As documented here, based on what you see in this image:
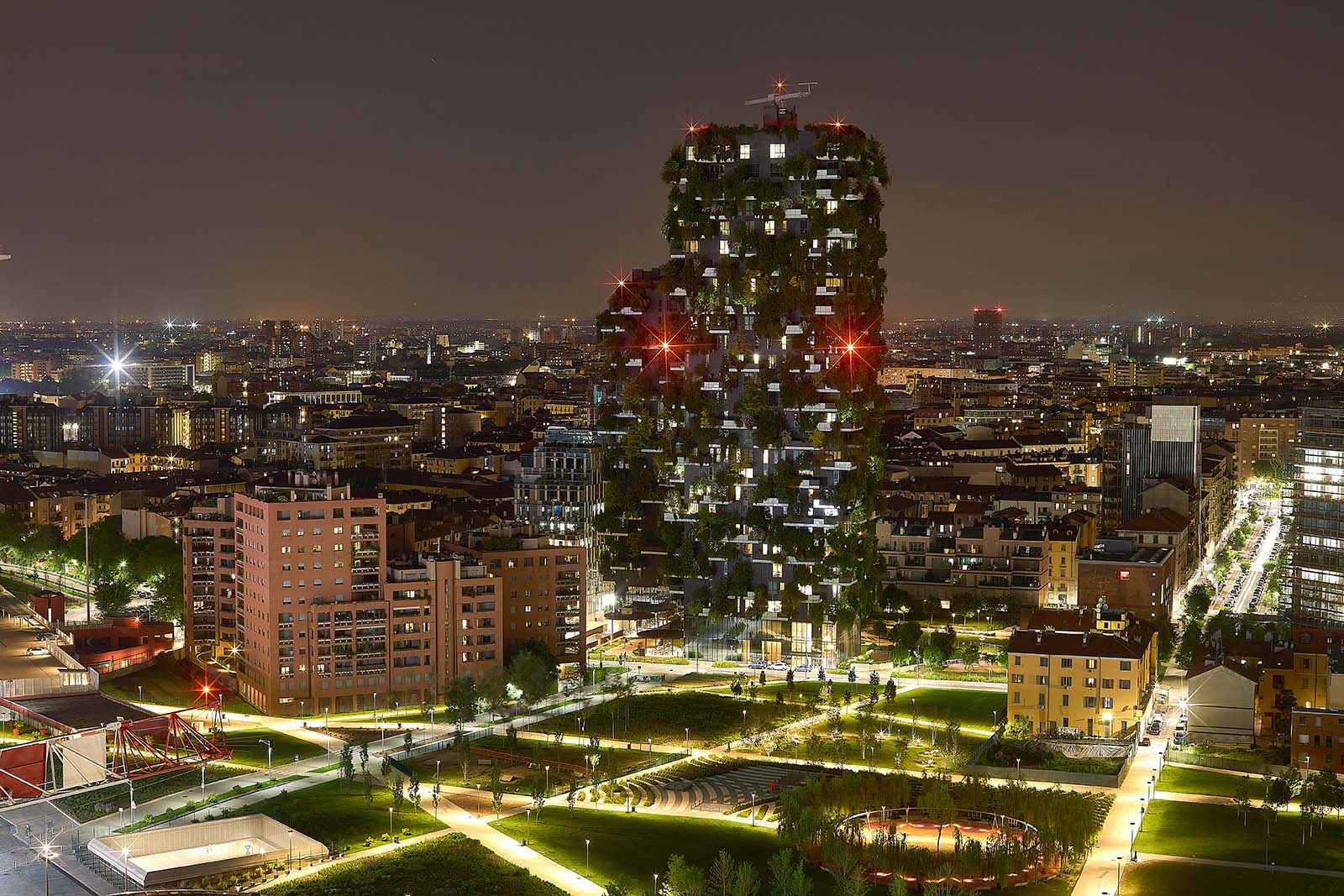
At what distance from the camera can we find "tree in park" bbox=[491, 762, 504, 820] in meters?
27.5

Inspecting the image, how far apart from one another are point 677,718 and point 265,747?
7.29 meters

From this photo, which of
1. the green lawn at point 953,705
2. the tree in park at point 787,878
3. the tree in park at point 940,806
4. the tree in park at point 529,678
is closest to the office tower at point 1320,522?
the green lawn at point 953,705

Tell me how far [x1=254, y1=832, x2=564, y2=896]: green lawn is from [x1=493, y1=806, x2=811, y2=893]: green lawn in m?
0.89

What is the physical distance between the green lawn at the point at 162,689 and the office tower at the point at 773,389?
10016 mm

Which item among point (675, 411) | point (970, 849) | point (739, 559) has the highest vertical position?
point (675, 411)

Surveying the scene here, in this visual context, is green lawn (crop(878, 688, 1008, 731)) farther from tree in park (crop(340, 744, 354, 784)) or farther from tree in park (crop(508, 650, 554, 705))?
tree in park (crop(340, 744, 354, 784))

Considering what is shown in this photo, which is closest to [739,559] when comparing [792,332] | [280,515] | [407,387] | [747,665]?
[747,665]

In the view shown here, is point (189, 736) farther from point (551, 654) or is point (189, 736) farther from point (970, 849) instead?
point (970, 849)

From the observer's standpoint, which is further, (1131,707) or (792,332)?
(792,332)

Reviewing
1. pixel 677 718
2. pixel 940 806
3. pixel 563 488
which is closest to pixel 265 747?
pixel 677 718

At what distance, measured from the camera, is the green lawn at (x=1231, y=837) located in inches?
1000

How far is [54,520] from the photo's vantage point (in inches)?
2216

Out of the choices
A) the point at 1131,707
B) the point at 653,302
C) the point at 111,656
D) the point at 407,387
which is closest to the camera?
the point at 1131,707

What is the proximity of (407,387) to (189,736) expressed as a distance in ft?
261
